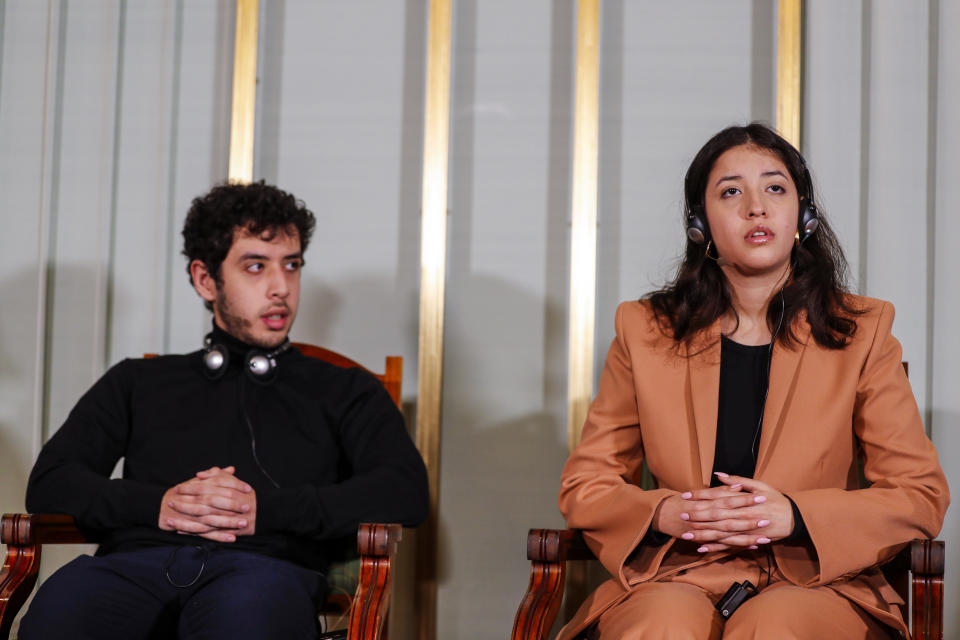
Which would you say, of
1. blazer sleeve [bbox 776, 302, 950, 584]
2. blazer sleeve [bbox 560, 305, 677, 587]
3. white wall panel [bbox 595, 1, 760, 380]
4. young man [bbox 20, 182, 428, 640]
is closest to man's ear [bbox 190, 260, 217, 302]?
young man [bbox 20, 182, 428, 640]

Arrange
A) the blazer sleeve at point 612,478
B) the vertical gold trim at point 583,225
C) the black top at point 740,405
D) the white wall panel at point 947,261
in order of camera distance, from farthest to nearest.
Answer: the vertical gold trim at point 583,225
the white wall panel at point 947,261
the black top at point 740,405
the blazer sleeve at point 612,478

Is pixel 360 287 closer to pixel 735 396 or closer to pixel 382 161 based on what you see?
pixel 382 161

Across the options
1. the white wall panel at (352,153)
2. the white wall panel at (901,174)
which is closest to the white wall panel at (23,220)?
the white wall panel at (352,153)

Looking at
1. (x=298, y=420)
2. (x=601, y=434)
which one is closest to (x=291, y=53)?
(x=298, y=420)

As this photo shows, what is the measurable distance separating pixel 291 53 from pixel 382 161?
1.55ft

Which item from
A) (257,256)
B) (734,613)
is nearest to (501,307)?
(257,256)

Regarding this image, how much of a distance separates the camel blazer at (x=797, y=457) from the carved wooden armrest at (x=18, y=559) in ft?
3.75

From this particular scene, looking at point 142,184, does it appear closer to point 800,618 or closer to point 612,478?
point 612,478

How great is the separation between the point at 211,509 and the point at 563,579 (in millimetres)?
785

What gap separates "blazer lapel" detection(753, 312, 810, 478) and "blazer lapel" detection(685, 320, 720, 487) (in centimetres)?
10

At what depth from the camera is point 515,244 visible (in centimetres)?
321

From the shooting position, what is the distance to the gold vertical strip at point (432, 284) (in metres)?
3.14

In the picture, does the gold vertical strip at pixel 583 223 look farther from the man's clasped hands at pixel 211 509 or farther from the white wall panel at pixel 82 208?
the white wall panel at pixel 82 208

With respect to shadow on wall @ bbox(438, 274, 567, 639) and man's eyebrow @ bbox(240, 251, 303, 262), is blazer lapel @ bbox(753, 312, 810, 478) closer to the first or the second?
shadow on wall @ bbox(438, 274, 567, 639)
